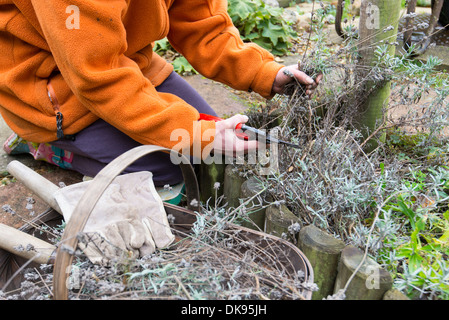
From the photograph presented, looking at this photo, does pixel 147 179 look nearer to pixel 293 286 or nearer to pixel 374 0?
pixel 293 286

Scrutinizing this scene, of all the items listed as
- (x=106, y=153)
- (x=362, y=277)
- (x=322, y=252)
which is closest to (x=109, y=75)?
(x=106, y=153)

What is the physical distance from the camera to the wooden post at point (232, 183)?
1.61 metres

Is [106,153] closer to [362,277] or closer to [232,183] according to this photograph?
[232,183]

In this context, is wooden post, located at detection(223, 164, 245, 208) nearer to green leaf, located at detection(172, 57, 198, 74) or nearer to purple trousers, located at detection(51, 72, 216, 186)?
purple trousers, located at detection(51, 72, 216, 186)

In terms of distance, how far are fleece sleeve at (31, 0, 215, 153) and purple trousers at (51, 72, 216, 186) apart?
0.21 meters

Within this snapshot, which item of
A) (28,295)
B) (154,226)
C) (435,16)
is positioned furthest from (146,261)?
(435,16)

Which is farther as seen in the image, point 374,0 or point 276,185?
point 374,0

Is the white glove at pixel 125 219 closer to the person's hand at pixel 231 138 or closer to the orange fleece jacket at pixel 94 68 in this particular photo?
the orange fleece jacket at pixel 94 68

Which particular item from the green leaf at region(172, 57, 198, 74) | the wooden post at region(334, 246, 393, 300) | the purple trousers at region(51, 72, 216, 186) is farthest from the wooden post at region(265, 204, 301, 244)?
the green leaf at region(172, 57, 198, 74)

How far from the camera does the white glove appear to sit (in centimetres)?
128

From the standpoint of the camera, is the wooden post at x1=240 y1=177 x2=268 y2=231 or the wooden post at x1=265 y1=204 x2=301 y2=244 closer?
the wooden post at x1=265 y1=204 x2=301 y2=244
